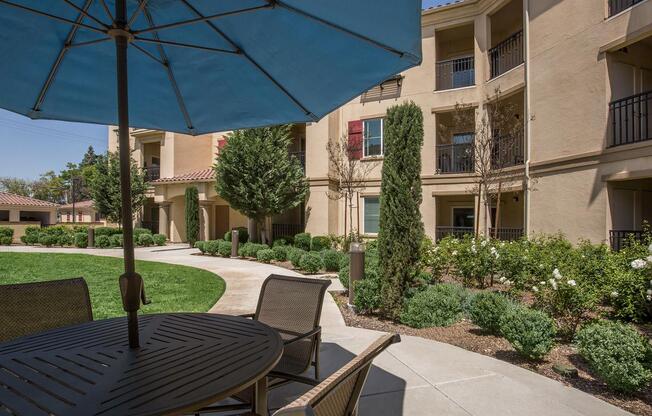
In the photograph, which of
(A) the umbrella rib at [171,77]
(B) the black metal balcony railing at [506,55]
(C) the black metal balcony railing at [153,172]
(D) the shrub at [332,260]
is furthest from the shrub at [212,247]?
(B) the black metal balcony railing at [506,55]

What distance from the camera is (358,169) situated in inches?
594

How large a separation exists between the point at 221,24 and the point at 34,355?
2.71m

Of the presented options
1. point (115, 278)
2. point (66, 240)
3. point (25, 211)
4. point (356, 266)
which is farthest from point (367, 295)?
point (25, 211)

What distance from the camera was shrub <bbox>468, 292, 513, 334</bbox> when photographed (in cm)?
463

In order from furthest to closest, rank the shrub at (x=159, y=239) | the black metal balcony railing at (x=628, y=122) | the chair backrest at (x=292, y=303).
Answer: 1. the shrub at (x=159, y=239)
2. the black metal balcony railing at (x=628, y=122)
3. the chair backrest at (x=292, y=303)

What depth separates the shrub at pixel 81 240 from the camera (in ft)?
63.0

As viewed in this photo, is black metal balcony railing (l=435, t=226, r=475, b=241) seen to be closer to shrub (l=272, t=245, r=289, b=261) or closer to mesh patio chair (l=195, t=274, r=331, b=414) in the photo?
shrub (l=272, t=245, r=289, b=261)

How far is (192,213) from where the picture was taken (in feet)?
61.4

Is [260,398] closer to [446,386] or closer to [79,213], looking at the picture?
[446,386]

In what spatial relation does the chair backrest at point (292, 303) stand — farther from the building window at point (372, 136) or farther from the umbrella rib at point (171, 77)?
the building window at point (372, 136)

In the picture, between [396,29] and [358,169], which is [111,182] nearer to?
[358,169]

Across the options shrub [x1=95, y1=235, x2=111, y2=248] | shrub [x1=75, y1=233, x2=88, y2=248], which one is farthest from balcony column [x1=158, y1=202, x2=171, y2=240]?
shrub [x1=75, y1=233, x2=88, y2=248]

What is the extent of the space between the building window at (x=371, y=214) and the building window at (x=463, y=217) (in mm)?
3608

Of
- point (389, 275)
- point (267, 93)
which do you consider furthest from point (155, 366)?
point (389, 275)
